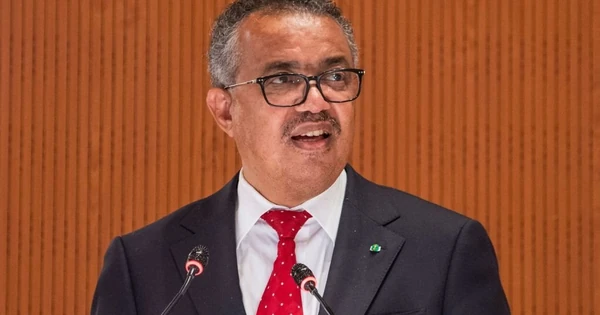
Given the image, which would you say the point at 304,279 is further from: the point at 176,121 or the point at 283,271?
the point at 176,121

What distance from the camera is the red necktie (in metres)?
2.20

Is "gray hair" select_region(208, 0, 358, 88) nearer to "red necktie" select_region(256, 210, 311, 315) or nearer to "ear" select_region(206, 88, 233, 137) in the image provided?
"ear" select_region(206, 88, 233, 137)

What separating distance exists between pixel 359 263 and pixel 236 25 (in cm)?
63

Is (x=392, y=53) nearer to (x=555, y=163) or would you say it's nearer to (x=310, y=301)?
(x=555, y=163)

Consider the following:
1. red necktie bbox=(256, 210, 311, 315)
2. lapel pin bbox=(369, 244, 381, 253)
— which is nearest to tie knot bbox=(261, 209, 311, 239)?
red necktie bbox=(256, 210, 311, 315)

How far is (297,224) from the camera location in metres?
2.32

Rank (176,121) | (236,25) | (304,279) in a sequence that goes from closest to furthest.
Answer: (304,279)
(236,25)
(176,121)

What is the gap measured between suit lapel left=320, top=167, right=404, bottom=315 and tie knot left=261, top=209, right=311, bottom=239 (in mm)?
93

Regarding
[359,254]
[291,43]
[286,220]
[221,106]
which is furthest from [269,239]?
[291,43]

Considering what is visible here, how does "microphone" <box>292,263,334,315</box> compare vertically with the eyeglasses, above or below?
below

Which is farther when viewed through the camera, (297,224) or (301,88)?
(297,224)

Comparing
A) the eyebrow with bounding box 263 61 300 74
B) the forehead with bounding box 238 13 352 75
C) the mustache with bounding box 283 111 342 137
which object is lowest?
the mustache with bounding box 283 111 342 137

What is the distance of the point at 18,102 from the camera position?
11.6ft

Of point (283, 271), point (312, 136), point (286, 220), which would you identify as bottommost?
point (283, 271)
